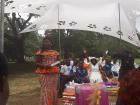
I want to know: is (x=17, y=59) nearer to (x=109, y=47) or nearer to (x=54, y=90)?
(x=109, y=47)

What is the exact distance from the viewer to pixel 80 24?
1165cm

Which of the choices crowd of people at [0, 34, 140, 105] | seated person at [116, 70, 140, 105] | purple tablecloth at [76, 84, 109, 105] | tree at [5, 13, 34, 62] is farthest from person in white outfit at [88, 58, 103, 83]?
tree at [5, 13, 34, 62]

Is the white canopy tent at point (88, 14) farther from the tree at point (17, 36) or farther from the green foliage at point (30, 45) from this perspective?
the green foliage at point (30, 45)

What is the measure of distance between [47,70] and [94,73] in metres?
2.65

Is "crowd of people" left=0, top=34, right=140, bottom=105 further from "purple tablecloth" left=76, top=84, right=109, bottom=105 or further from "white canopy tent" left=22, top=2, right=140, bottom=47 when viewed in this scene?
"purple tablecloth" left=76, top=84, right=109, bottom=105

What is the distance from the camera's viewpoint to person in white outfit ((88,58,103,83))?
441 inches

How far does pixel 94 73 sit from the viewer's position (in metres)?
12.0

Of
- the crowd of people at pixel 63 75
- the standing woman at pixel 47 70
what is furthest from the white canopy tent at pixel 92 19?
the standing woman at pixel 47 70

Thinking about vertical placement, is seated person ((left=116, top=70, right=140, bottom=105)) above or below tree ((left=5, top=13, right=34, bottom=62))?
below

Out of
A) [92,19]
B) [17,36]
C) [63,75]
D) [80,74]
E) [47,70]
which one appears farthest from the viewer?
[17,36]

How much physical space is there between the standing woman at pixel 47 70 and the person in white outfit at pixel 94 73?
1402mm

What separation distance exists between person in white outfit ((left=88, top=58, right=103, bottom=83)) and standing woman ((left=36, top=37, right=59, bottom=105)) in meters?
1.40

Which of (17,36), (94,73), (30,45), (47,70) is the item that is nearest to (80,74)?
(94,73)

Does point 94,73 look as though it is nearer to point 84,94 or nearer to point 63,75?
point 63,75
